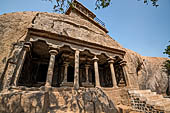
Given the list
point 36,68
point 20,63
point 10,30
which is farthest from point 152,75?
point 10,30

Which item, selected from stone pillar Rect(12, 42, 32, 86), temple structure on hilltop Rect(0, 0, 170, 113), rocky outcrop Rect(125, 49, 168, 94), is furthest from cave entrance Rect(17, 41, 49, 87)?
rocky outcrop Rect(125, 49, 168, 94)

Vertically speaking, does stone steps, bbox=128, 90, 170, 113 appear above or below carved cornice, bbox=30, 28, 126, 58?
below

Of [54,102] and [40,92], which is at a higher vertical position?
[40,92]

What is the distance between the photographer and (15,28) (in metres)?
5.65

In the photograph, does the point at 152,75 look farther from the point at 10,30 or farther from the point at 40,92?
the point at 10,30

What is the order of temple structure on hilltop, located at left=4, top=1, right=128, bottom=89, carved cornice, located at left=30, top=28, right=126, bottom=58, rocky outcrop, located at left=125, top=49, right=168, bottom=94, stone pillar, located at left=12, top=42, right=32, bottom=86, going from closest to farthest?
stone pillar, located at left=12, top=42, right=32, bottom=86
temple structure on hilltop, located at left=4, top=1, right=128, bottom=89
carved cornice, located at left=30, top=28, right=126, bottom=58
rocky outcrop, located at left=125, top=49, right=168, bottom=94

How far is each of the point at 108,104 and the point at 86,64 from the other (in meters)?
5.82

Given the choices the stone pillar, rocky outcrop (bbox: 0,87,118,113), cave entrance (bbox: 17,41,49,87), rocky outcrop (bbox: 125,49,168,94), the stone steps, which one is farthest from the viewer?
rocky outcrop (bbox: 125,49,168,94)

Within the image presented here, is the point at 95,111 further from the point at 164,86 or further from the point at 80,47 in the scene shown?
the point at 164,86

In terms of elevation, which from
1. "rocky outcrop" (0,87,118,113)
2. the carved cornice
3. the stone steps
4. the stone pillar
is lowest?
the stone steps

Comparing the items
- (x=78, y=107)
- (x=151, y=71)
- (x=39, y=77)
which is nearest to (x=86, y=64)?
(x=39, y=77)

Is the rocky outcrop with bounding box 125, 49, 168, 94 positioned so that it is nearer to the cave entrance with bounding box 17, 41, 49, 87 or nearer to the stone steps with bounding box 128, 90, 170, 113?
the stone steps with bounding box 128, 90, 170, 113

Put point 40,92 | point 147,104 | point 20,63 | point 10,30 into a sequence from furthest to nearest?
1. point 10,30
2. point 20,63
3. point 147,104
4. point 40,92

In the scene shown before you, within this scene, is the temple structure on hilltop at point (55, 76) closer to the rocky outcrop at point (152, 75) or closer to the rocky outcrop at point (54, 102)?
the rocky outcrop at point (54, 102)
